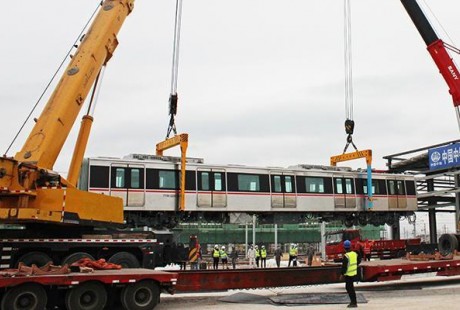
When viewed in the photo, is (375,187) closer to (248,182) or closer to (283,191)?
(283,191)

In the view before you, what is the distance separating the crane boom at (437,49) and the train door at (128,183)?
11.9m

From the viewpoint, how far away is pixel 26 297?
8945mm

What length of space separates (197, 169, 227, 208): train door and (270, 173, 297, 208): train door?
2.33 meters

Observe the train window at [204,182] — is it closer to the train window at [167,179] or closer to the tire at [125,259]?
the train window at [167,179]

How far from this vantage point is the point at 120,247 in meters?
12.6

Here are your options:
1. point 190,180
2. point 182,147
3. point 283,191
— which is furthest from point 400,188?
point 182,147

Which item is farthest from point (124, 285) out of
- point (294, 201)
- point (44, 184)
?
point (294, 201)

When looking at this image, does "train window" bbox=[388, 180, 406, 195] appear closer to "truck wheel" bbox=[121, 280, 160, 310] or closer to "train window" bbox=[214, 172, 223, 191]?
"train window" bbox=[214, 172, 223, 191]

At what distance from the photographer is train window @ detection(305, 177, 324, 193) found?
70.4 ft

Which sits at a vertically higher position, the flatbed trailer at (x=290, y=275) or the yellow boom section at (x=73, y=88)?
the yellow boom section at (x=73, y=88)

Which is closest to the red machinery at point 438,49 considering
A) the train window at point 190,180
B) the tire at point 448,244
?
the tire at point 448,244

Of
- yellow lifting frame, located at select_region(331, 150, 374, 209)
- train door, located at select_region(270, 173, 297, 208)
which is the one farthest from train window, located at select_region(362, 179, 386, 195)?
train door, located at select_region(270, 173, 297, 208)

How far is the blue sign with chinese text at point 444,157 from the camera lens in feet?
81.1

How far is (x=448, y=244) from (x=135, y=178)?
11.3 metres
